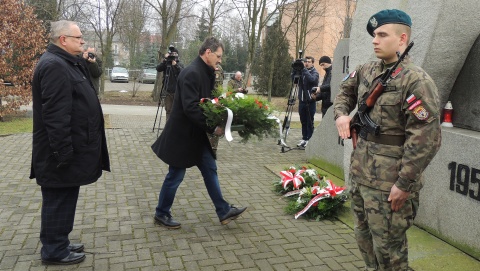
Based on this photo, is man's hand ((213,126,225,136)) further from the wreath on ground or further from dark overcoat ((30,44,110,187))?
the wreath on ground

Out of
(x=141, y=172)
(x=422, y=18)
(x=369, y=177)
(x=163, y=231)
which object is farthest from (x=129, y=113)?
(x=369, y=177)

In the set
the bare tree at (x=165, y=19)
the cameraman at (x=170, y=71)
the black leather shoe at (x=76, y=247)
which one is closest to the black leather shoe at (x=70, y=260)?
the black leather shoe at (x=76, y=247)

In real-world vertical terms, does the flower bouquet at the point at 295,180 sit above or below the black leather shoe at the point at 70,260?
above

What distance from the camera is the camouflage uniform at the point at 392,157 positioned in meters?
2.52

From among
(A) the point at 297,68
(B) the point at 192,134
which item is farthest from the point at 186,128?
(A) the point at 297,68

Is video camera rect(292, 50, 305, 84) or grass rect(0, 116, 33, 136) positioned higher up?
video camera rect(292, 50, 305, 84)

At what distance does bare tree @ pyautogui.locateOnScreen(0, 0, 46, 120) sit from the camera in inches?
464

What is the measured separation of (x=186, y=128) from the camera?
4.36 meters

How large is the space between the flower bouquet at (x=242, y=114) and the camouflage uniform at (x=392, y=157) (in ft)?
4.47

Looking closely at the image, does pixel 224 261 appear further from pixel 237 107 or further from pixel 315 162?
pixel 315 162

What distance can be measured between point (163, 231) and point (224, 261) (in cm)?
94

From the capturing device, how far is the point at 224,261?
384 cm

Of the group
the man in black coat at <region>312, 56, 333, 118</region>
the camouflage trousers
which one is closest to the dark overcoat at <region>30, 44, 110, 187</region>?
the camouflage trousers

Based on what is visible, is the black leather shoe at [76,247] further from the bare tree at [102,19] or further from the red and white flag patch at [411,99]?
the bare tree at [102,19]
